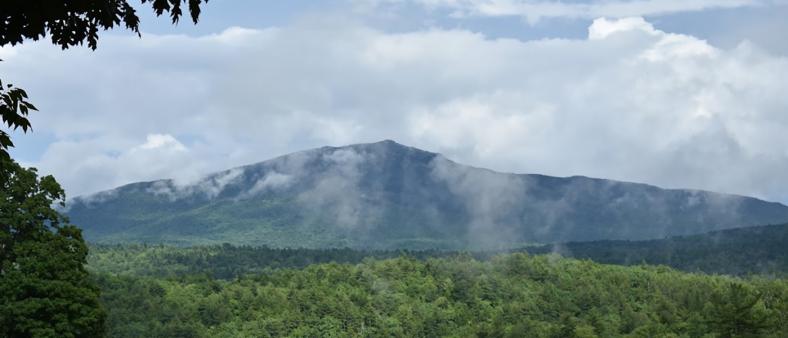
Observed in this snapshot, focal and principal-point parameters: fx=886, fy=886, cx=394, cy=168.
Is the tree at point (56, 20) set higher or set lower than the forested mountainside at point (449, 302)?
higher

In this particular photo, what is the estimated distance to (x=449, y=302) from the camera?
393 ft

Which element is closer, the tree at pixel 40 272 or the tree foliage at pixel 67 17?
the tree foliage at pixel 67 17

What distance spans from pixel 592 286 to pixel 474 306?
1668cm

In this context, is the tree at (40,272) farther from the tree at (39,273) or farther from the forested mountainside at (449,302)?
the forested mountainside at (449,302)

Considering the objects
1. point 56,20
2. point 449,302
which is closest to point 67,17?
point 56,20

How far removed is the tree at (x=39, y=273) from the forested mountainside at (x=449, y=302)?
165ft

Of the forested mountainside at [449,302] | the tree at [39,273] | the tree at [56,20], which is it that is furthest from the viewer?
the forested mountainside at [449,302]

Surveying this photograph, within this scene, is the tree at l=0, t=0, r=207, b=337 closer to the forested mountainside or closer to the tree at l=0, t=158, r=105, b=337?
the tree at l=0, t=158, r=105, b=337

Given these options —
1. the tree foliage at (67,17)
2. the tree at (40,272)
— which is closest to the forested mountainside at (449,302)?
the tree at (40,272)

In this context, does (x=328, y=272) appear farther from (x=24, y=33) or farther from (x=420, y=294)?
(x=24, y=33)

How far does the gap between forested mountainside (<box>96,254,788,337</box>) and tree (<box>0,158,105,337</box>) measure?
165 ft

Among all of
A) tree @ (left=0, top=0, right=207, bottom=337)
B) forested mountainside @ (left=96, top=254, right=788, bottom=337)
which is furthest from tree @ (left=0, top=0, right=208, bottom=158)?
forested mountainside @ (left=96, top=254, right=788, bottom=337)

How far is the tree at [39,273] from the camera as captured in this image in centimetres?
2855

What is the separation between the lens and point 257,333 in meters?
95.7
